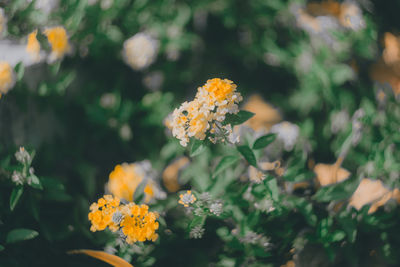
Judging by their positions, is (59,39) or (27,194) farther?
(59,39)

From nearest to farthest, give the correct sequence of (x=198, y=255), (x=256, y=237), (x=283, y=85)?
(x=256, y=237) → (x=198, y=255) → (x=283, y=85)

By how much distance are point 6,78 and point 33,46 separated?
0.20m

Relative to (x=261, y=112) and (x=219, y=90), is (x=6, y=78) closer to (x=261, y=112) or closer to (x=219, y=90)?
(x=219, y=90)

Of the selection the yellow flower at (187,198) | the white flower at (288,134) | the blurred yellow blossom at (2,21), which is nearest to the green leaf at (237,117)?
the yellow flower at (187,198)

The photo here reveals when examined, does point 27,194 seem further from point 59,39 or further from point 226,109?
point 226,109

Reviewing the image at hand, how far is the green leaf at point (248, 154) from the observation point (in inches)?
39.7

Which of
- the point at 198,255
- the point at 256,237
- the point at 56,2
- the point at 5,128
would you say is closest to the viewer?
the point at 256,237

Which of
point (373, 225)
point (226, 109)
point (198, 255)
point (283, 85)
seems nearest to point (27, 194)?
point (198, 255)

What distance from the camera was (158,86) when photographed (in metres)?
1.88

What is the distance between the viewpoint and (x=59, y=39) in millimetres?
1398

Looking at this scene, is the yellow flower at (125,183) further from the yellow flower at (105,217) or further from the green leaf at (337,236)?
the green leaf at (337,236)

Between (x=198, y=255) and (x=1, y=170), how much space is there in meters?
0.74

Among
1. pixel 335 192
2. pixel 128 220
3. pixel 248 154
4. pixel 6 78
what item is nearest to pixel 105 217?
pixel 128 220

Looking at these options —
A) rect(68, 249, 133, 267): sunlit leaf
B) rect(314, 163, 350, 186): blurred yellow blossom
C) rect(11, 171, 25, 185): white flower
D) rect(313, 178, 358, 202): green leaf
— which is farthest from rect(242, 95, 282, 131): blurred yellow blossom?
rect(11, 171, 25, 185): white flower
